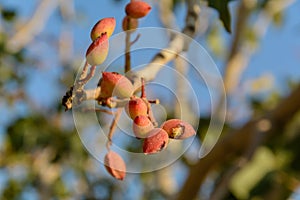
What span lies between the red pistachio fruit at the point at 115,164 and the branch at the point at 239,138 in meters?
1.14

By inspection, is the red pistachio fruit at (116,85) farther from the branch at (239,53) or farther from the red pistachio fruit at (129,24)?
the branch at (239,53)

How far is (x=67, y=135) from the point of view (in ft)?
11.2

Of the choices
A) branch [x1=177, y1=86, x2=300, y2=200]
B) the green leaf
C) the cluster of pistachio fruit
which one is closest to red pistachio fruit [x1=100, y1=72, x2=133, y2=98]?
the cluster of pistachio fruit

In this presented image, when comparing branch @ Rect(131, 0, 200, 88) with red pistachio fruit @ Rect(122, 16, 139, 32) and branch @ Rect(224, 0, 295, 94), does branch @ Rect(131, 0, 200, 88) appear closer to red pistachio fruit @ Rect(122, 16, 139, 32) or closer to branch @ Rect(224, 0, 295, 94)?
red pistachio fruit @ Rect(122, 16, 139, 32)

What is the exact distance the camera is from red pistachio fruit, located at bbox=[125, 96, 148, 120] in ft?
2.16

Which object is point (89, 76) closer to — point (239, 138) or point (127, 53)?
point (127, 53)

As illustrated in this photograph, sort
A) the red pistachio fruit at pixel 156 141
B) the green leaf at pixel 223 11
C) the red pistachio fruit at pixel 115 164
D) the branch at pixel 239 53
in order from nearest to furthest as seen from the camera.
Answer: the red pistachio fruit at pixel 156 141
the red pistachio fruit at pixel 115 164
the green leaf at pixel 223 11
the branch at pixel 239 53

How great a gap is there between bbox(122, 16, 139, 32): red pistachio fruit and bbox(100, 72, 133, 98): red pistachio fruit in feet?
0.44

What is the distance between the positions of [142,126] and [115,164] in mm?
114

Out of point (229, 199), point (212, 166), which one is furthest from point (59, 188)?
point (212, 166)

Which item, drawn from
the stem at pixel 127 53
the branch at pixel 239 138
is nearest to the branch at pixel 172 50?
the stem at pixel 127 53

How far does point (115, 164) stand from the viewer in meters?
0.75

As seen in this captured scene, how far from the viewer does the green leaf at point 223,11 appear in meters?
0.98

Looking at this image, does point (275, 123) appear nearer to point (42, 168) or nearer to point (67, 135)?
point (67, 135)
